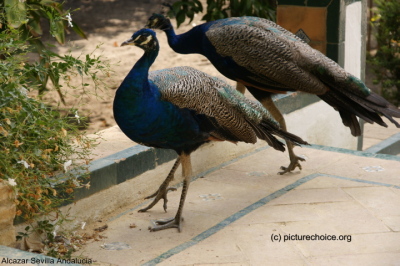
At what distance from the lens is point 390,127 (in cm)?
733

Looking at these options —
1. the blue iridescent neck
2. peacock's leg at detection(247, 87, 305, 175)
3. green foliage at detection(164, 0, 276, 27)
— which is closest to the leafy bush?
the blue iridescent neck

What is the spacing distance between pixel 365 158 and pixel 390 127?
219 cm

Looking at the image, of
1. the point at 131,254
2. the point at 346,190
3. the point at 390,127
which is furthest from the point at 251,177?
the point at 390,127

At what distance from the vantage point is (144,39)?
378cm

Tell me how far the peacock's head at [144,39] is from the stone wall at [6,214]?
1.06m

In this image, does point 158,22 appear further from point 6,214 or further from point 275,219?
point 6,214

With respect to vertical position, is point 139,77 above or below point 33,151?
above

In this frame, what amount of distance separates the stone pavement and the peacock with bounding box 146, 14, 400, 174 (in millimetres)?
491

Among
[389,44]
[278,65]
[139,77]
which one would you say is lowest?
[389,44]

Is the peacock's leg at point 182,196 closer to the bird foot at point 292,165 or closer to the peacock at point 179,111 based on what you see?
the peacock at point 179,111

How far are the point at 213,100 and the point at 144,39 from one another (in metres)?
0.55

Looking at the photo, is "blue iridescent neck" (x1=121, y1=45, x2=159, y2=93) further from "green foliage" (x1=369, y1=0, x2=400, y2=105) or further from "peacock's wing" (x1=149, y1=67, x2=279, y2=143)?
"green foliage" (x1=369, y1=0, x2=400, y2=105)

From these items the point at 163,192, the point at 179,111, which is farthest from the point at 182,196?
the point at 179,111

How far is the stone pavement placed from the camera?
11.9ft
